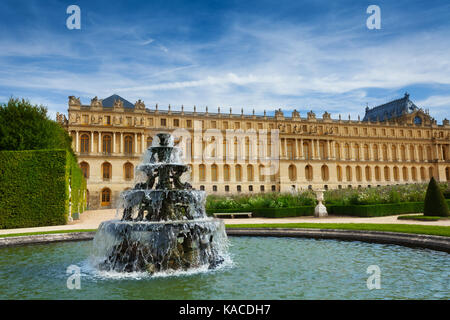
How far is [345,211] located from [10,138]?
70.7ft

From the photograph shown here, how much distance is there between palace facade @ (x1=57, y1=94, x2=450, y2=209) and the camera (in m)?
44.3

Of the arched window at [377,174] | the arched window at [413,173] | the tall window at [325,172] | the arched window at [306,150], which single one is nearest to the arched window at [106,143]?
the arched window at [306,150]

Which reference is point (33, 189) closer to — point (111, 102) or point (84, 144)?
point (84, 144)

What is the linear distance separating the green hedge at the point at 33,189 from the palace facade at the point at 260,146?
80.8 ft

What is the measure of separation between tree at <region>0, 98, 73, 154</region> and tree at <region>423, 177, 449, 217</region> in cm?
2307

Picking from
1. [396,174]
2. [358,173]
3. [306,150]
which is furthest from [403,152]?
[306,150]

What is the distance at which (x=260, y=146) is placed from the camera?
52094mm

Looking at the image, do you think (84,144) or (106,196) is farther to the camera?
(106,196)

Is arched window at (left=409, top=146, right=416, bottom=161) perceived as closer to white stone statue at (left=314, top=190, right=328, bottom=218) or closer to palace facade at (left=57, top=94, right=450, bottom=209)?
palace facade at (left=57, top=94, right=450, bottom=209)

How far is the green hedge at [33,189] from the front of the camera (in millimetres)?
17094

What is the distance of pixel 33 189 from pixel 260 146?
37.9m

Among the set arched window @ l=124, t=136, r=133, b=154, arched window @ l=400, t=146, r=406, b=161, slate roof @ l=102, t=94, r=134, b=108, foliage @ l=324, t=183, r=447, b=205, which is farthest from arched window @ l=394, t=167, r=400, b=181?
slate roof @ l=102, t=94, r=134, b=108
